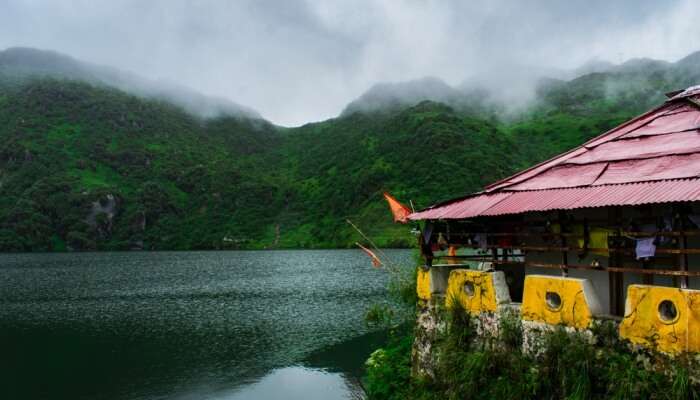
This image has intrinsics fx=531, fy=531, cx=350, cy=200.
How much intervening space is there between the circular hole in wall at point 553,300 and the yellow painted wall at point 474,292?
1.54m

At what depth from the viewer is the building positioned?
33.2 ft

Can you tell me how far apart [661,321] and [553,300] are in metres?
2.34

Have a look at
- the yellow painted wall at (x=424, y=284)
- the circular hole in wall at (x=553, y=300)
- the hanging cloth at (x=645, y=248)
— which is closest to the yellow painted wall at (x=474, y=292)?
the yellow painted wall at (x=424, y=284)

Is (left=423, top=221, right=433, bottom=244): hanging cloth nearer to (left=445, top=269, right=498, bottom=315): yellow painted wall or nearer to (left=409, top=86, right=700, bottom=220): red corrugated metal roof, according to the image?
(left=409, top=86, right=700, bottom=220): red corrugated metal roof

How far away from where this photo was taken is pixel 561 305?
11539 millimetres

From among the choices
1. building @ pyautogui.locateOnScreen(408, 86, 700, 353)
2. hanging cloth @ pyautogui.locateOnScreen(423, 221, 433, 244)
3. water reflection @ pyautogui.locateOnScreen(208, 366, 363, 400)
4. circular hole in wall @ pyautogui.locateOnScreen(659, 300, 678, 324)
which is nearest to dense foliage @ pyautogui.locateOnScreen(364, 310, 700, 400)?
building @ pyautogui.locateOnScreen(408, 86, 700, 353)

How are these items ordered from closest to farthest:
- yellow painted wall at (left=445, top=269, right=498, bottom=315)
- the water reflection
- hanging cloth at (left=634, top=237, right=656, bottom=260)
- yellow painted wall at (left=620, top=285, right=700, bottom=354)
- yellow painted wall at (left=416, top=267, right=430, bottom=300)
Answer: yellow painted wall at (left=620, top=285, right=700, bottom=354) → hanging cloth at (left=634, top=237, right=656, bottom=260) → yellow painted wall at (left=445, top=269, right=498, bottom=315) → yellow painted wall at (left=416, top=267, right=430, bottom=300) → the water reflection

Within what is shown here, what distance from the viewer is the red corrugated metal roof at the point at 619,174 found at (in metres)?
10.8

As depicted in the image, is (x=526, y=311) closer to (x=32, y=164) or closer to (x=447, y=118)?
(x=447, y=118)

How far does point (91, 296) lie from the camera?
Result: 211 feet

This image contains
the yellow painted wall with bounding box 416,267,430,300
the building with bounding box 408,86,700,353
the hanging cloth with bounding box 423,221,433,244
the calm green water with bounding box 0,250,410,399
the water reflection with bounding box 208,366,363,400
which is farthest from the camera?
the calm green water with bounding box 0,250,410,399

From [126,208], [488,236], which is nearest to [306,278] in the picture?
[488,236]

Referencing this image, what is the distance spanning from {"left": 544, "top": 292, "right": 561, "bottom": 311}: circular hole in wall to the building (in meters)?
0.02

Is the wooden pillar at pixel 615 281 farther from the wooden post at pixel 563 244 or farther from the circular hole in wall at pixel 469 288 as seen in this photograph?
the circular hole in wall at pixel 469 288
